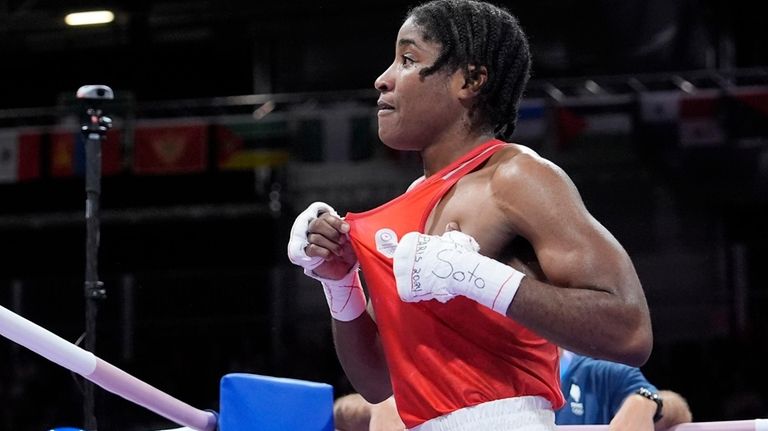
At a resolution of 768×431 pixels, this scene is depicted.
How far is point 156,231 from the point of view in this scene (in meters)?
9.69

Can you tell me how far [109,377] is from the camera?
5.89 ft

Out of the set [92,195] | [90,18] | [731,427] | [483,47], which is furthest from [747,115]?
[483,47]

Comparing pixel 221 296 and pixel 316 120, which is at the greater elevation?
pixel 316 120

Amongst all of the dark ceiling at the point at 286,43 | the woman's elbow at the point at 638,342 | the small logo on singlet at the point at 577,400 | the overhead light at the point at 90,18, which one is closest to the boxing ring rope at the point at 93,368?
the woman's elbow at the point at 638,342

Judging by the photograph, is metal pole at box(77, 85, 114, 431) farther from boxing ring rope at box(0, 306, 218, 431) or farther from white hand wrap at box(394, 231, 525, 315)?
white hand wrap at box(394, 231, 525, 315)

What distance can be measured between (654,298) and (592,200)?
116cm

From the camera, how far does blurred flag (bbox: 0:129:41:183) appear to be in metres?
7.41

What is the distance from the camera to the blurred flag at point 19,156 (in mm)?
7414

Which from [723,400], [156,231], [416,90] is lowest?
[723,400]

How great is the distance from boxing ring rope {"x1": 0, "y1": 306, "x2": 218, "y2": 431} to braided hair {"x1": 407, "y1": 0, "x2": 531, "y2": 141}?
0.76 m

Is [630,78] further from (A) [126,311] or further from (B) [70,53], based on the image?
(B) [70,53]

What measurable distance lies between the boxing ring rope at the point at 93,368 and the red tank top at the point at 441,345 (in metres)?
0.50

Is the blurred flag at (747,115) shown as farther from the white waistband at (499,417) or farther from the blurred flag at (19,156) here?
the white waistband at (499,417)

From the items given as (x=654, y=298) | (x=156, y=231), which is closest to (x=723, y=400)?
(x=654, y=298)
